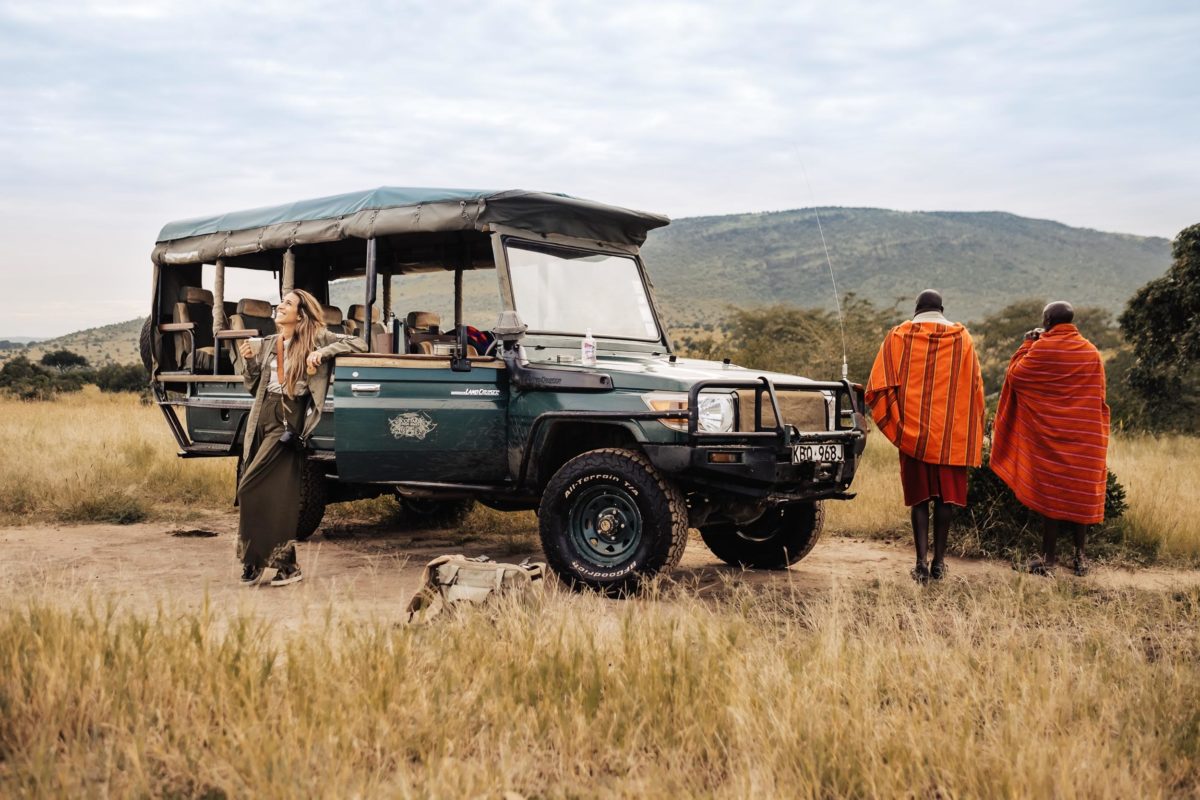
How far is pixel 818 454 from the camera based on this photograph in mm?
6492

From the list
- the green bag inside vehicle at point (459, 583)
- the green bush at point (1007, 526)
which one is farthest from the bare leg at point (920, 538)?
the green bag inside vehicle at point (459, 583)

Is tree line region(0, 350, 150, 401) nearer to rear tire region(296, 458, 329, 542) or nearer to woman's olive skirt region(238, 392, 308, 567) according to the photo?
rear tire region(296, 458, 329, 542)

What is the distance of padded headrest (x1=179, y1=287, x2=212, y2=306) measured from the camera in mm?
9938

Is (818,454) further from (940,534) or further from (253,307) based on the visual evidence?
(253,307)

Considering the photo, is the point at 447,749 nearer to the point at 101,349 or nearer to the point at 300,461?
the point at 300,461

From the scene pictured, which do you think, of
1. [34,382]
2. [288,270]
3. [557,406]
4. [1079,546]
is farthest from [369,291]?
[34,382]

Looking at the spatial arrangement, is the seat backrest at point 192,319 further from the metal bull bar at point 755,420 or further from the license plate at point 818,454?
the license plate at point 818,454

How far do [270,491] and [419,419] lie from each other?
3.40ft

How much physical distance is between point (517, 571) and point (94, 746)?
2.50 meters

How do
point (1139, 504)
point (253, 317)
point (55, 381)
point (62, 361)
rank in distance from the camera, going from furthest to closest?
point (62, 361), point (55, 381), point (253, 317), point (1139, 504)

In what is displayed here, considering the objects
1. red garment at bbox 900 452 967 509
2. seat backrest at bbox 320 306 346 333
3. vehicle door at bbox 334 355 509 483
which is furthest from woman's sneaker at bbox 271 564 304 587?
red garment at bbox 900 452 967 509

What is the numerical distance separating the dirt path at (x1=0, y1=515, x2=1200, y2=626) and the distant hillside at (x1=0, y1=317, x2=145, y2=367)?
55.9 m

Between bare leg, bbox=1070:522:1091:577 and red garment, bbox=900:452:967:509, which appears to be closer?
red garment, bbox=900:452:967:509

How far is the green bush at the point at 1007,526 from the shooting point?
8.35 meters
